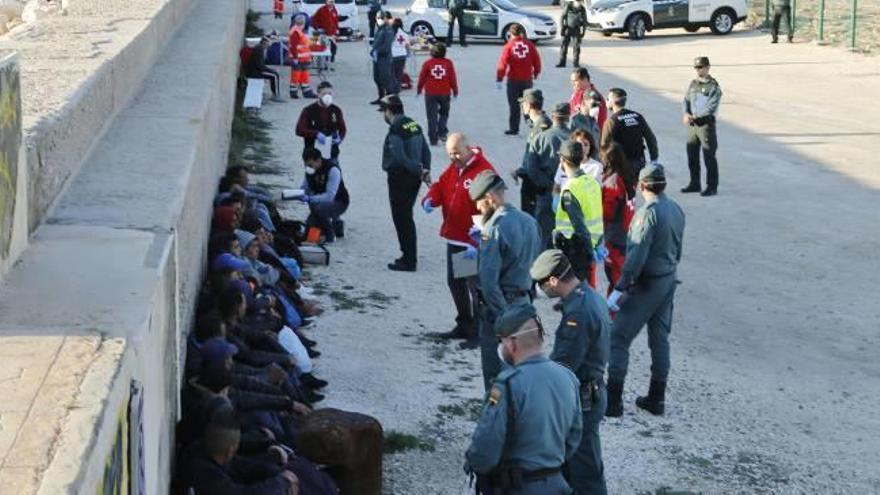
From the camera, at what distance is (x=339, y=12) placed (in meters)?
34.9

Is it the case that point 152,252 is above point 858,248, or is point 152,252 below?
above

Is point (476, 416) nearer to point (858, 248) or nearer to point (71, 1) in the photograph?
point (71, 1)

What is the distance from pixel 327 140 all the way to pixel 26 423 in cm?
1234

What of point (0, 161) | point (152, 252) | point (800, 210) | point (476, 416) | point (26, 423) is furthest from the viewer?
point (800, 210)

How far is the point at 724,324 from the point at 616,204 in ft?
5.02

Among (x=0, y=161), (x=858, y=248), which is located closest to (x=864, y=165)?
(x=858, y=248)

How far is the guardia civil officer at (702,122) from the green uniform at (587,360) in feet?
31.6

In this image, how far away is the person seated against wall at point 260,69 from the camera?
934 inches

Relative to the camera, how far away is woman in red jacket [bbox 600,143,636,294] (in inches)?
482

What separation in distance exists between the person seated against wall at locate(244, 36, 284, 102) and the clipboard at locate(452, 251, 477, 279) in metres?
13.0

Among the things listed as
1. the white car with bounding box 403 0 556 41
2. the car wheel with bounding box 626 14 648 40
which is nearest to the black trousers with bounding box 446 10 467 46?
the white car with bounding box 403 0 556 41

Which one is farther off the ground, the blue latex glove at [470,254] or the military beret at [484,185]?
the military beret at [484,185]

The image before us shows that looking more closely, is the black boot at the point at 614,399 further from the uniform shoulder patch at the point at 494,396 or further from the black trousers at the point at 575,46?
the black trousers at the point at 575,46

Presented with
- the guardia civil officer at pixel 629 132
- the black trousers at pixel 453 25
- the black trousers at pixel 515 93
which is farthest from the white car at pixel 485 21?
the guardia civil officer at pixel 629 132
